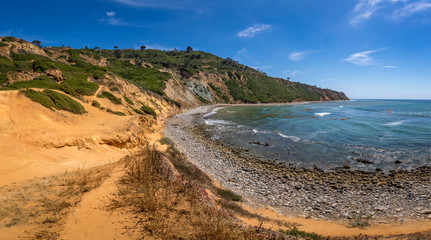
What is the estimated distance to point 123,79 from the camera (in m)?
31.6

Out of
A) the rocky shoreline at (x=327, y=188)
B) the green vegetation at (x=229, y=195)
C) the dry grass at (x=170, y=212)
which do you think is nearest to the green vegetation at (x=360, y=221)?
the rocky shoreline at (x=327, y=188)

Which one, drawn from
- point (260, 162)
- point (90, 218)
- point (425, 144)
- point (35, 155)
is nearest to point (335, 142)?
point (425, 144)

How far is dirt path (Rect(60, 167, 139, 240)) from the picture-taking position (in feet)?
12.4

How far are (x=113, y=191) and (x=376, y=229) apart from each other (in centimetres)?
981

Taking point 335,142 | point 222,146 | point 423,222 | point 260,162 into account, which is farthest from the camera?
point 335,142

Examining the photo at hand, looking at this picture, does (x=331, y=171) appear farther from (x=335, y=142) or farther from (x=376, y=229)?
(x=335, y=142)

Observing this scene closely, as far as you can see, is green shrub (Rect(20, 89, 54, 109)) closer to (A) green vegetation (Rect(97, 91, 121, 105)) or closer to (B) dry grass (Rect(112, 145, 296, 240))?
(A) green vegetation (Rect(97, 91, 121, 105))

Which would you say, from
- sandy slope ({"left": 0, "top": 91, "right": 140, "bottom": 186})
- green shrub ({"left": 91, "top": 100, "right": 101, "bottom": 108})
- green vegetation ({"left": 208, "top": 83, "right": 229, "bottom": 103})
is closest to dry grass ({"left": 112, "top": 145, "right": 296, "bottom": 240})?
sandy slope ({"left": 0, "top": 91, "right": 140, "bottom": 186})

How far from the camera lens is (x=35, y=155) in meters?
8.26

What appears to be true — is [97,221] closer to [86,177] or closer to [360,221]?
[86,177]

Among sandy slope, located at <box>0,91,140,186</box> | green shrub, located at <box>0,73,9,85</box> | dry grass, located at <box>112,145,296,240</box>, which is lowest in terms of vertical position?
dry grass, located at <box>112,145,296,240</box>

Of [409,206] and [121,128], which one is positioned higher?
[121,128]

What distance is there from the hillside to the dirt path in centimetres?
1165

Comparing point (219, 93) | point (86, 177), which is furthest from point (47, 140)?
point (219, 93)
